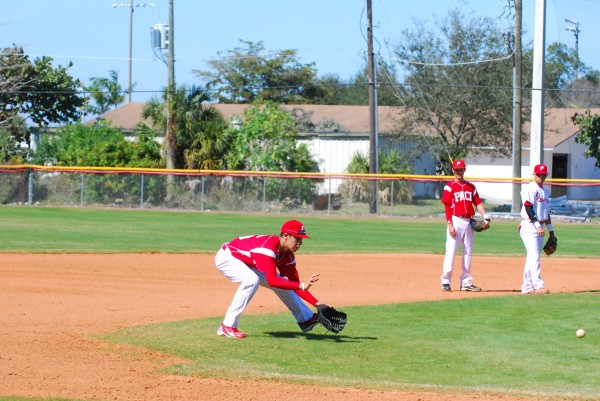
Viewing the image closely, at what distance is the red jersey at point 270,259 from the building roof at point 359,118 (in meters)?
38.1

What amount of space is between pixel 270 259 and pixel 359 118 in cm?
4270

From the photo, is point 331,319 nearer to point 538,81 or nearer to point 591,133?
point 538,81

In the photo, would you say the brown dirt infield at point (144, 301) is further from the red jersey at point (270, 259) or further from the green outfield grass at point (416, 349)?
the red jersey at point (270, 259)

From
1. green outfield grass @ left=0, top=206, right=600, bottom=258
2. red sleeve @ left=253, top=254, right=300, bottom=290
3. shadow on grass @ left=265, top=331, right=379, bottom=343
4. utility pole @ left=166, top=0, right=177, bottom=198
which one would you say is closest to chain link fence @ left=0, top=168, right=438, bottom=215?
utility pole @ left=166, top=0, right=177, bottom=198

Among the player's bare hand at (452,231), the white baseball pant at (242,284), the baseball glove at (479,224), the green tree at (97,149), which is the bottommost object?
the white baseball pant at (242,284)

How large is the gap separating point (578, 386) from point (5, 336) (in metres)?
6.09

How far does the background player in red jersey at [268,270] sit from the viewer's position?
9.38 meters

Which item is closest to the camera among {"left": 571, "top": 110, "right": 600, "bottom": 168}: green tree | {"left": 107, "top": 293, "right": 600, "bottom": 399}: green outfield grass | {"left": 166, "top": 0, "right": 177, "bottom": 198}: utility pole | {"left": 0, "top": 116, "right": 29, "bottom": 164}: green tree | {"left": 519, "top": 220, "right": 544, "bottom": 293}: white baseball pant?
{"left": 107, "top": 293, "right": 600, "bottom": 399}: green outfield grass

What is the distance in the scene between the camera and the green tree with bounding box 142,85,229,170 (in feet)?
135

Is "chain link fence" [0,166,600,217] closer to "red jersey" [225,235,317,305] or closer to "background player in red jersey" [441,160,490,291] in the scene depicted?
"background player in red jersey" [441,160,490,291]

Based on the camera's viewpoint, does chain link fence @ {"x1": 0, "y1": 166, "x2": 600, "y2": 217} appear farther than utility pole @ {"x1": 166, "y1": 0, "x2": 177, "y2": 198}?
No

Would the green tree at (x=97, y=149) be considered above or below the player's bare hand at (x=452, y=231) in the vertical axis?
above

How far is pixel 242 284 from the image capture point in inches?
390

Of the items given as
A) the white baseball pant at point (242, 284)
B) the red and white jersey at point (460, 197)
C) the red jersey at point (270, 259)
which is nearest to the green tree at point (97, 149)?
the red and white jersey at point (460, 197)
